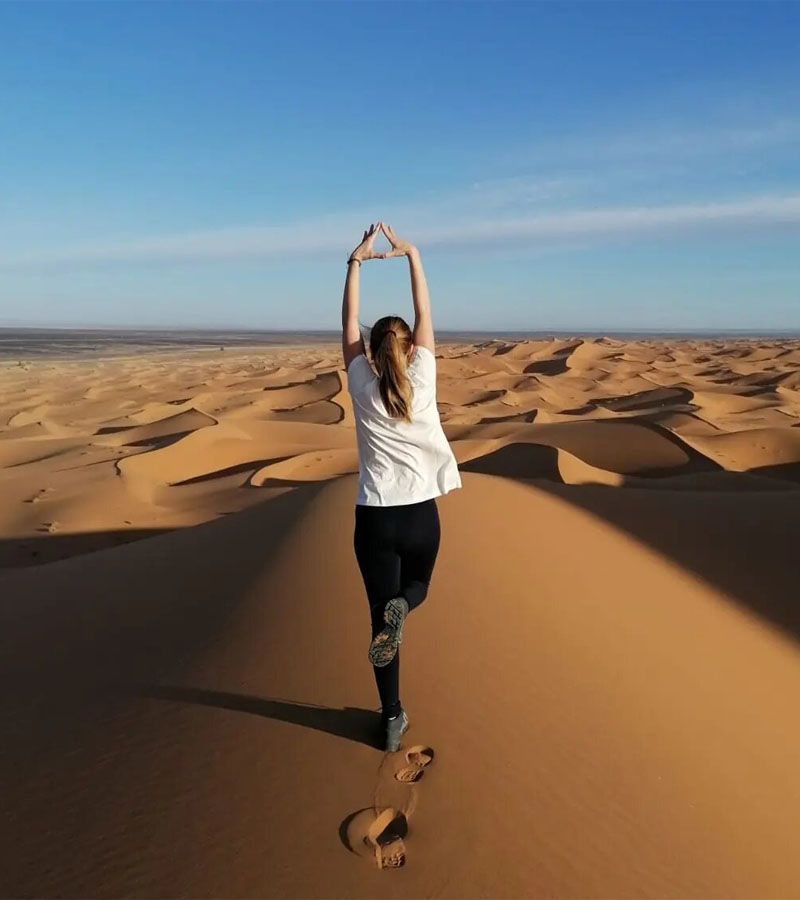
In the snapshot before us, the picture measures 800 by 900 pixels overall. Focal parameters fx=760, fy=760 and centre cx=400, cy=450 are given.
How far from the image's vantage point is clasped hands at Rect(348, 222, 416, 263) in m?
2.86

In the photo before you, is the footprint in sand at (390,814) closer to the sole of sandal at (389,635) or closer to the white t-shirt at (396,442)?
the sole of sandal at (389,635)

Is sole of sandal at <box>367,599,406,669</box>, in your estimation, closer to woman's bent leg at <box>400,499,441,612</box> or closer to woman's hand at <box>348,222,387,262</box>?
woman's bent leg at <box>400,499,441,612</box>

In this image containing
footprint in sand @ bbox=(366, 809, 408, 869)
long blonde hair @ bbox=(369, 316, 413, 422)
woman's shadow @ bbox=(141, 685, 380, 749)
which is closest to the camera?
footprint in sand @ bbox=(366, 809, 408, 869)

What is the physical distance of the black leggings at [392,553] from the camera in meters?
2.60

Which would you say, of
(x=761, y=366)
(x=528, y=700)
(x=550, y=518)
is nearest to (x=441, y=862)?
(x=528, y=700)

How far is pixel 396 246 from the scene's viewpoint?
2.87 m

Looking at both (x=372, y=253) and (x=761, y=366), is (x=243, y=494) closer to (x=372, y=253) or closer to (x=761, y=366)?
(x=372, y=253)

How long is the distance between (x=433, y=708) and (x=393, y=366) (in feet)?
4.50

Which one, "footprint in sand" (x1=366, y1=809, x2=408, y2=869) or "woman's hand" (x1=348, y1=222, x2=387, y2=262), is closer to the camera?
"footprint in sand" (x1=366, y1=809, x2=408, y2=869)

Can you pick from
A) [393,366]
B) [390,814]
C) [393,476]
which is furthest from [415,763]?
[393,366]

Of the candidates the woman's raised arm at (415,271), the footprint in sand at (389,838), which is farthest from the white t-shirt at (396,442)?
the footprint in sand at (389,838)

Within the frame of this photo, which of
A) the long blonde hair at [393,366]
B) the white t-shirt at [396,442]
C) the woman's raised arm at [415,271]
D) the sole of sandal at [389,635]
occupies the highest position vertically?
the woman's raised arm at [415,271]

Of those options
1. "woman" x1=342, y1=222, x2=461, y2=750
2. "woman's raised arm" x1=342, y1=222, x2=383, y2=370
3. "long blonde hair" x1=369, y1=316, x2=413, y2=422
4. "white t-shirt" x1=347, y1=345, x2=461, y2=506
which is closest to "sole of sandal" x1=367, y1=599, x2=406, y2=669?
"woman" x1=342, y1=222, x2=461, y2=750

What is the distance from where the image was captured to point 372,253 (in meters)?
2.88
